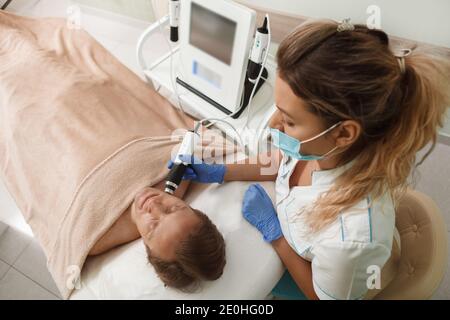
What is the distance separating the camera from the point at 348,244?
2.62ft

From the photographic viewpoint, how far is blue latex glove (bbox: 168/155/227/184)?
124cm

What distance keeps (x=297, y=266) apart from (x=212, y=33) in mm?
856

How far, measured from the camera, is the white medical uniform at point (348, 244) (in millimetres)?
797

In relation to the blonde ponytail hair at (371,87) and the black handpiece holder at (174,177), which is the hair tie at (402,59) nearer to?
the blonde ponytail hair at (371,87)

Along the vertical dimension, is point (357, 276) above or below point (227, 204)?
above

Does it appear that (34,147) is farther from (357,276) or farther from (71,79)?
(357,276)

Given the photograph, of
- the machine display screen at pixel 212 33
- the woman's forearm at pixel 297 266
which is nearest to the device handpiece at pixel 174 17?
the machine display screen at pixel 212 33

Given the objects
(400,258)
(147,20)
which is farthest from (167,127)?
(147,20)

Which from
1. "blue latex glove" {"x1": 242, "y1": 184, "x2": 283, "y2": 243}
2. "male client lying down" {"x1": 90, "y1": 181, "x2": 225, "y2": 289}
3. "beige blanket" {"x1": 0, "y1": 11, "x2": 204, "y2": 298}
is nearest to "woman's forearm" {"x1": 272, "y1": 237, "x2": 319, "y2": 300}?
"blue latex glove" {"x1": 242, "y1": 184, "x2": 283, "y2": 243}

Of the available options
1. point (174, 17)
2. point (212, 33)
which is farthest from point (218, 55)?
point (174, 17)

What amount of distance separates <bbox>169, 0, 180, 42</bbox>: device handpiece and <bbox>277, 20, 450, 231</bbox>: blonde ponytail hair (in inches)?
29.8

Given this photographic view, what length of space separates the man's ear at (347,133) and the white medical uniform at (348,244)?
105mm

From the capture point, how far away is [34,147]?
1.41m
